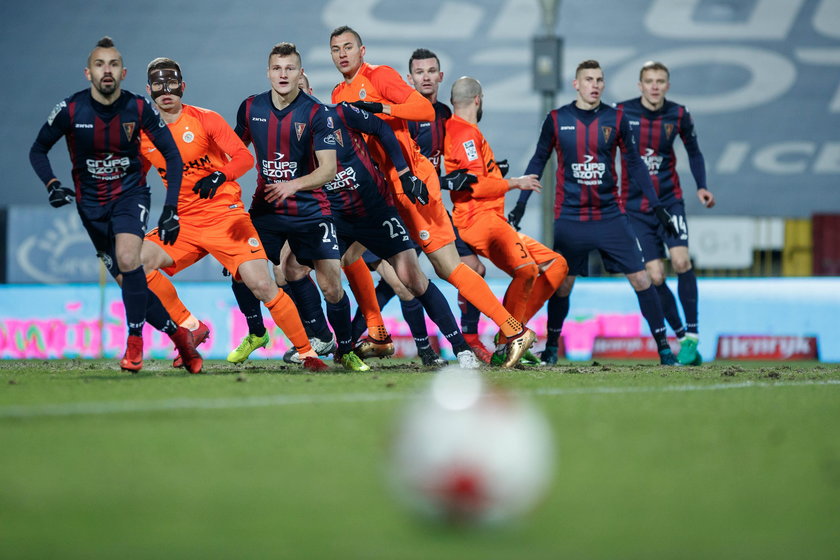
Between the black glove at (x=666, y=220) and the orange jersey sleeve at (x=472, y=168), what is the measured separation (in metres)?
1.41

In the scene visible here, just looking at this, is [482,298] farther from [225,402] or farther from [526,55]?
[526,55]

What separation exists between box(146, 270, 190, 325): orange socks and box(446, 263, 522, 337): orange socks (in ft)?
6.46

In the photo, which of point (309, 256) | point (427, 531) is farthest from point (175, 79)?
point (427, 531)

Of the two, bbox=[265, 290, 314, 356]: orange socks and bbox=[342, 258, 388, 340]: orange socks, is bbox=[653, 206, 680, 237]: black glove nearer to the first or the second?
bbox=[342, 258, 388, 340]: orange socks

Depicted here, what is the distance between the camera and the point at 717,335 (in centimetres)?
1141

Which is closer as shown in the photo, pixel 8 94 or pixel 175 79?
pixel 175 79

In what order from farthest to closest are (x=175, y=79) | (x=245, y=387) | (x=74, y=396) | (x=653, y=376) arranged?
(x=175, y=79), (x=653, y=376), (x=245, y=387), (x=74, y=396)

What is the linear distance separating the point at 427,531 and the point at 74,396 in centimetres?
340

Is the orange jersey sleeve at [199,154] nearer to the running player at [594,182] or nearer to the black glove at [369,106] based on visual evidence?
the black glove at [369,106]

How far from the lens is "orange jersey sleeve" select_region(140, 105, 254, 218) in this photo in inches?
307

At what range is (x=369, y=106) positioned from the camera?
7.59m

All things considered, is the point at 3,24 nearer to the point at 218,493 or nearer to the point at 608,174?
the point at 608,174

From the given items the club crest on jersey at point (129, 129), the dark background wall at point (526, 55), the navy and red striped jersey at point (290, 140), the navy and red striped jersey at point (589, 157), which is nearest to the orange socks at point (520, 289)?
the navy and red striped jersey at point (589, 157)

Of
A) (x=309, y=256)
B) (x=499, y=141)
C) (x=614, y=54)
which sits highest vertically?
(x=614, y=54)
